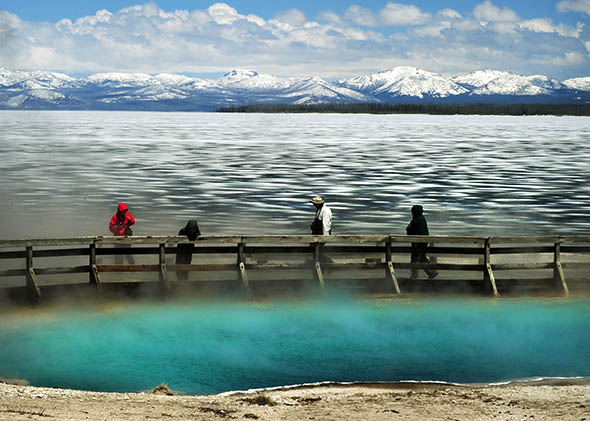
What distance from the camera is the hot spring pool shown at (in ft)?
48.3

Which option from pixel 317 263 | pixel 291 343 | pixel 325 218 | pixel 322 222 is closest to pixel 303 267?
pixel 317 263

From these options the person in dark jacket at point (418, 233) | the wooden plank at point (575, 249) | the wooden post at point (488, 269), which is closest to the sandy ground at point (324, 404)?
the wooden post at point (488, 269)

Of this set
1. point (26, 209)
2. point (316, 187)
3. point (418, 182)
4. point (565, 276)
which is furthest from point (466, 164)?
point (565, 276)

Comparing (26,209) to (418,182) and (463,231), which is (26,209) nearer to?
(463,231)

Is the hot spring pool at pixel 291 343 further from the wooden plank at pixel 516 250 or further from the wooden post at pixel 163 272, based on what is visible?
the wooden plank at pixel 516 250

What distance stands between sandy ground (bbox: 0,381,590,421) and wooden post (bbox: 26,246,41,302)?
583 cm

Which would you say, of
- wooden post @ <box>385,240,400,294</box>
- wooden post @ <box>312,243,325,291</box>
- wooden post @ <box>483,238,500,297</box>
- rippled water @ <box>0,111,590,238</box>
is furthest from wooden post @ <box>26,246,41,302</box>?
rippled water @ <box>0,111,590,238</box>

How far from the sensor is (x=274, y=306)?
19000 mm

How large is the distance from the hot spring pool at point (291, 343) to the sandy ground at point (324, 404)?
1128 mm

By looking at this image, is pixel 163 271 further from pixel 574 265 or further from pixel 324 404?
pixel 574 265

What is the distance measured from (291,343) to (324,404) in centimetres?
416

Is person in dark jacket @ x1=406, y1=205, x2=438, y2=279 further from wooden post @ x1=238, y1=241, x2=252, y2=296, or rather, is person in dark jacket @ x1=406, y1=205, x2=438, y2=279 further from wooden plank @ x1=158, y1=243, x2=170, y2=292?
wooden plank @ x1=158, y1=243, x2=170, y2=292

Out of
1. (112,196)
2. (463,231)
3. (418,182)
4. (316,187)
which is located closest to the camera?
(463,231)

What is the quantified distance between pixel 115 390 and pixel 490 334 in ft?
27.5
